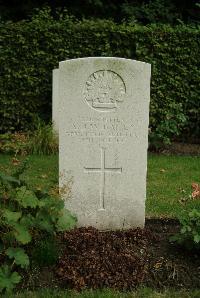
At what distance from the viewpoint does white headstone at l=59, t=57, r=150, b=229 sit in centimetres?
539

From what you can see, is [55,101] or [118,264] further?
[55,101]

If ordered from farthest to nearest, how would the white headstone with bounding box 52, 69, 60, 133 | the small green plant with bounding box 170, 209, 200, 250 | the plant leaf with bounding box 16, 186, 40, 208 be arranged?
the white headstone with bounding box 52, 69, 60, 133 < the small green plant with bounding box 170, 209, 200, 250 < the plant leaf with bounding box 16, 186, 40, 208

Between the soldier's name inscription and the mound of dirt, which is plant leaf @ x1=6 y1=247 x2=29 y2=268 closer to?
the mound of dirt

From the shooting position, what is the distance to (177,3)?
15.4 meters

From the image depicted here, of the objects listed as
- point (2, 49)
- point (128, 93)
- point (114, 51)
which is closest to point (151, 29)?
point (114, 51)

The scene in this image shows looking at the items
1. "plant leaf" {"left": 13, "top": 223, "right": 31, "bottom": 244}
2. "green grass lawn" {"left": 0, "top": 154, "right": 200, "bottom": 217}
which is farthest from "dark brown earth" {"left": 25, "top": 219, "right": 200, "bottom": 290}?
"green grass lawn" {"left": 0, "top": 154, "right": 200, "bottom": 217}

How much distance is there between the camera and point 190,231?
5.05 m

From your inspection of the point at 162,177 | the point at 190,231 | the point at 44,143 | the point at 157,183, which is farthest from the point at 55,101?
the point at 190,231

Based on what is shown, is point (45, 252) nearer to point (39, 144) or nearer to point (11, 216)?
point (11, 216)

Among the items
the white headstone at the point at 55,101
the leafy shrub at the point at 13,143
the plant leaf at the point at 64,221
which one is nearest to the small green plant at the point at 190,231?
the plant leaf at the point at 64,221

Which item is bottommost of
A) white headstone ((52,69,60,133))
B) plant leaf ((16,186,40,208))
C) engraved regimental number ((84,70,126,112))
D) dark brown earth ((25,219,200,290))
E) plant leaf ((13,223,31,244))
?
dark brown earth ((25,219,200,290))

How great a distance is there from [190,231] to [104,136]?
3.87 feet

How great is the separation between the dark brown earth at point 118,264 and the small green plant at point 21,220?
0.93 ft

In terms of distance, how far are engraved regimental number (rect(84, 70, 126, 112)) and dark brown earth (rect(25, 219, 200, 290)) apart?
1.18 m
